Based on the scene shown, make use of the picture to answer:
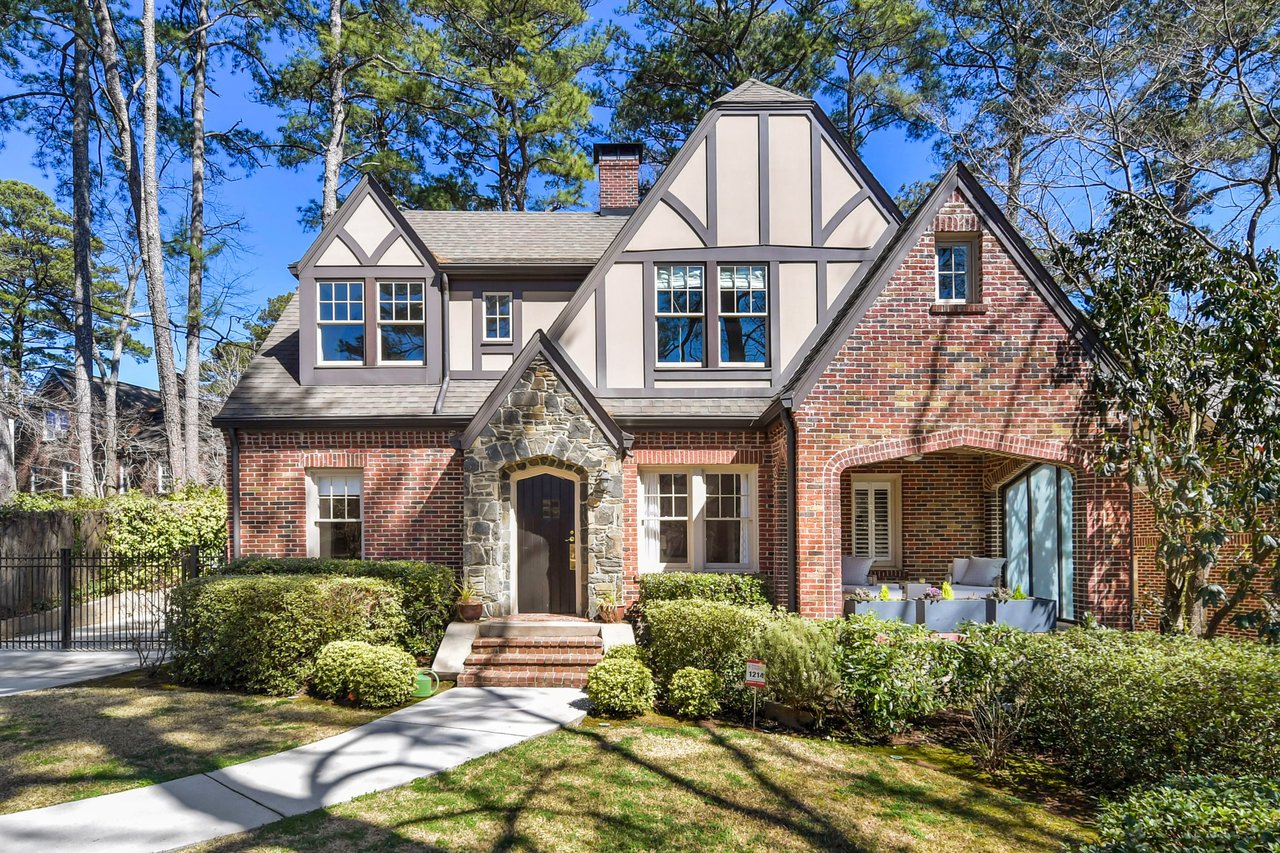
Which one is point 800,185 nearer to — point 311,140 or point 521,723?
point 521,723

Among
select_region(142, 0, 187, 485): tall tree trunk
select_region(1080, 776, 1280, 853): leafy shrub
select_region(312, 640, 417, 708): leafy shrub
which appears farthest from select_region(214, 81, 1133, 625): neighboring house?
select_region(1080, 776, 1280, 853): leafy shrub

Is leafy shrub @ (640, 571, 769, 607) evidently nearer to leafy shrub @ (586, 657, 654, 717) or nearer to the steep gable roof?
leafy shrub @ (586, 657, 654, 717)

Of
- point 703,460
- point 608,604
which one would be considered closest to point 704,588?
point 608,604

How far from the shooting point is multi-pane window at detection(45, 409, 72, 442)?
25.9 metres

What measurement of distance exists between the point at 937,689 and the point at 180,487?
18.4 meters

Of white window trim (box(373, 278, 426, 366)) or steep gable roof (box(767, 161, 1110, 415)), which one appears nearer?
steep gable roof (box(767, 161, 1110, 415))

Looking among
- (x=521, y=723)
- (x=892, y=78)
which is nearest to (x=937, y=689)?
(x=521, y=723)

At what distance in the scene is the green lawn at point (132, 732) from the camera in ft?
19.9

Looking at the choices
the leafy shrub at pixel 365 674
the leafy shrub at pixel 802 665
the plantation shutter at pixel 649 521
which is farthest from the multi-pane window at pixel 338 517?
the leafy shrub at pixel 802 665

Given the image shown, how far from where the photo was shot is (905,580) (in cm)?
1293

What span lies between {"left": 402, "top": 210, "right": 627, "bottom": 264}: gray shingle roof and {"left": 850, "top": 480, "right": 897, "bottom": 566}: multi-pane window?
270 inches

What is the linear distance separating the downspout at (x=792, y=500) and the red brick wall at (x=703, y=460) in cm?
129

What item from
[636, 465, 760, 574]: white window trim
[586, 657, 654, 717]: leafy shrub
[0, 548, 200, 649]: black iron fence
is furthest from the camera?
[636, 465, 760, 574]: white window trim

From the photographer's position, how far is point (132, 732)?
7.26m
